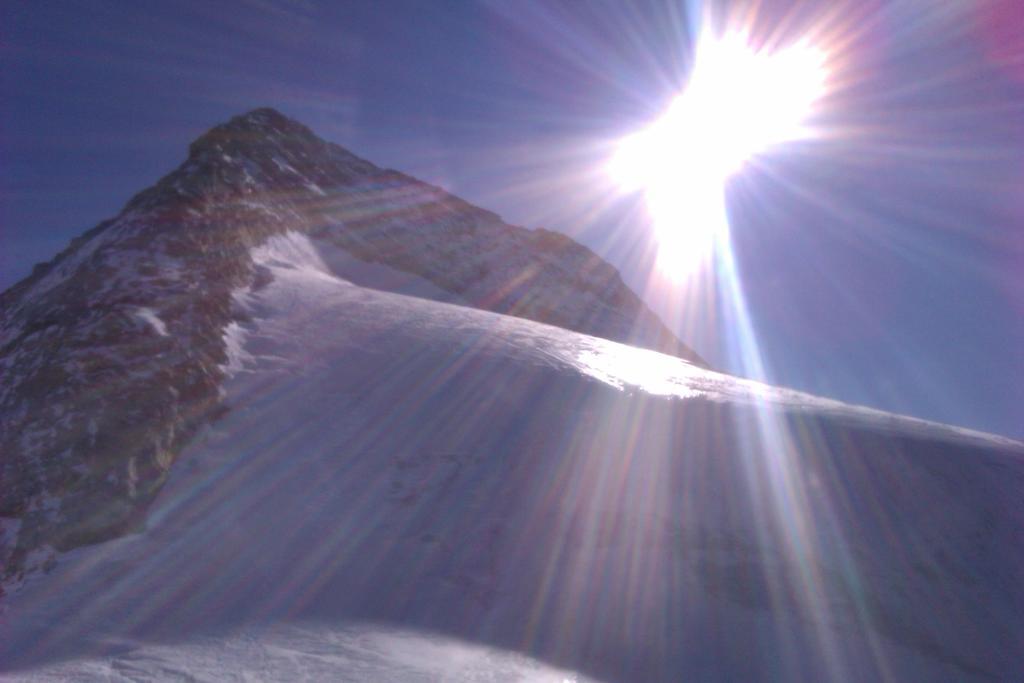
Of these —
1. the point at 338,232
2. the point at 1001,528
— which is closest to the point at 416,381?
the point at 1001,528

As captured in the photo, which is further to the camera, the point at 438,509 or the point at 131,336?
the point at 131,336

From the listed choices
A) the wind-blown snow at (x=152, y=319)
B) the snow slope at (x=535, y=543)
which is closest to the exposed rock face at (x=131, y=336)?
the wind-blown snow at (x=152, y=319)

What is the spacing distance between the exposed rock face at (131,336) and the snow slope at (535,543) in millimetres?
420

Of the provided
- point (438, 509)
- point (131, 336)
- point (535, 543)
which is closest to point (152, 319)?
point (131, 336)

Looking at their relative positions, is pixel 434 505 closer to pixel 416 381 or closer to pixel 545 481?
pixel 545 481

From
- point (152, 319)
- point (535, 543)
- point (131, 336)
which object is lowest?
point (535, 543)

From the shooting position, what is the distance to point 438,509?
7859 mm

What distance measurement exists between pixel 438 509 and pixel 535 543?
1288mm

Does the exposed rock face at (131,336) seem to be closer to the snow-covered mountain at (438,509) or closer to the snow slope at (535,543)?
the snow-covered mountain at (438,509)

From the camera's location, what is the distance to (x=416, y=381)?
420 inches

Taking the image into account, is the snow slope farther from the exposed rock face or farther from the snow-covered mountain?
the exposed rock face

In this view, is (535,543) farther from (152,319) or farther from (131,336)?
(152,319)

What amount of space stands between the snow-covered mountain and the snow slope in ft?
0.11

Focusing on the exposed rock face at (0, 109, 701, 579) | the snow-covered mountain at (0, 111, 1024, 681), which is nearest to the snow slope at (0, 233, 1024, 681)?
the snow-covered mountain at (0, 111, 1024, 681)
